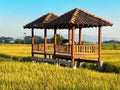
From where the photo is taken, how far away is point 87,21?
18.0m

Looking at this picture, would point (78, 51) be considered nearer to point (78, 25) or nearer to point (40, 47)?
point (78, 25)

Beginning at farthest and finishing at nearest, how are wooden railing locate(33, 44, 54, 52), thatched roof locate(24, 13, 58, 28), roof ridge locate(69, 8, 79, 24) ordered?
wooden railing locate(33, 44, 54, 52)
thatched roof locate(24, 13, 58, 28)
roof ridge locate(69, 8, 79, 24)

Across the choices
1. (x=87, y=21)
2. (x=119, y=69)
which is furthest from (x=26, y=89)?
(x=87, y=21)

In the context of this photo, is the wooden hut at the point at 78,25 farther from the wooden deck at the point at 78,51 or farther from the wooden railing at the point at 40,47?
the wooden railing at the point at 40,47

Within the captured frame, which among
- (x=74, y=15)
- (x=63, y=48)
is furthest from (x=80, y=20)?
(x=63, y=48)

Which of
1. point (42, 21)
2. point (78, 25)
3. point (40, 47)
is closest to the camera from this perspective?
point (78, 25)

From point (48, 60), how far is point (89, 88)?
42.0 ft

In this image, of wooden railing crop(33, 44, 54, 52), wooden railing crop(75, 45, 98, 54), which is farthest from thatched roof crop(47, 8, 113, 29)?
wooden railing crop(33, 44, 54, 52)

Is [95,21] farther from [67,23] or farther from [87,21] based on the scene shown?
[67,23]

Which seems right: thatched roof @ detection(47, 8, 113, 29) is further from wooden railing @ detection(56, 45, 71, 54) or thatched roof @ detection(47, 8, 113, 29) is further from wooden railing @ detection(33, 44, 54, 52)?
wooden railing @ detection(33, 44, 54, 52)

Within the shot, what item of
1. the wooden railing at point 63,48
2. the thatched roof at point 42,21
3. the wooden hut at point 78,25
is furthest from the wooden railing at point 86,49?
the thatched roof at point 42,21

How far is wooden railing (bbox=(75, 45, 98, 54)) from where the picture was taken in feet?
59.4

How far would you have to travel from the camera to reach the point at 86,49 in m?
18.3

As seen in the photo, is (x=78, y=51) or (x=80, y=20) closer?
(x=80, y=20)
